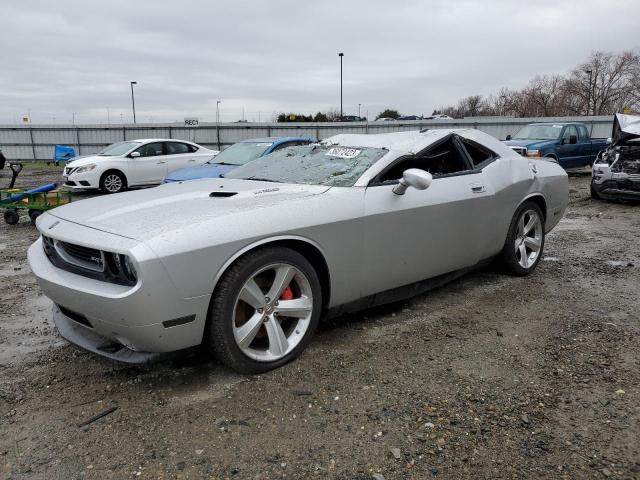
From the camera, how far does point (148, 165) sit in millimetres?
13398

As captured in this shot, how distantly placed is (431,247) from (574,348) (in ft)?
3.86

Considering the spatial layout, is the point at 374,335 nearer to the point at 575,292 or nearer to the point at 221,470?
the point at 221,470

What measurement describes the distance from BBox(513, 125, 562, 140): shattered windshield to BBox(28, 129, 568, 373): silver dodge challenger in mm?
11491

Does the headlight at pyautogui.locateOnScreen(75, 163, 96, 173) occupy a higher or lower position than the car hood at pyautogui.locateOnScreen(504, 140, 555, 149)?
lower

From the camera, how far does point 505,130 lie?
24.7 meters

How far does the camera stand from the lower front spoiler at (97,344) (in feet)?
9.01

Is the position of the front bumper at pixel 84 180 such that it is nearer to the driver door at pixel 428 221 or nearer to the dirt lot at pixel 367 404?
the dirt lot at pixel 367 404

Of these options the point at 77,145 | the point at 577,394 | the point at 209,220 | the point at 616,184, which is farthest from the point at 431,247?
the point at 77,145

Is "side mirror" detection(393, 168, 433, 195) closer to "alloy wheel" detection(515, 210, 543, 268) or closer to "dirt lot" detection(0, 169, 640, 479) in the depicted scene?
"dirt lot" detection(0, 169, 640, 479)

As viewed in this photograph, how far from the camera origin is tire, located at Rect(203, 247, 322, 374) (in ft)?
9.27

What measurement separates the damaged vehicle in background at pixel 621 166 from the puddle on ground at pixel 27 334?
9979mm

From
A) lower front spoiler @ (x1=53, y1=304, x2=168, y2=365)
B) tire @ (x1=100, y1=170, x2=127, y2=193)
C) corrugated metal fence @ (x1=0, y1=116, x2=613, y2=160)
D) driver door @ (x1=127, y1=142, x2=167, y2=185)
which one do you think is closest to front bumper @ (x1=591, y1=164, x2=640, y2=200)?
lower front spoiler @ (x1=53, y1=304, x2=168, y2=365)

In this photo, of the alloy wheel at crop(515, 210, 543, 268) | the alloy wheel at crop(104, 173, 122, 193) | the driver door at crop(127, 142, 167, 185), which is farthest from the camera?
the driver door at crop(127, 142, 167, 185)

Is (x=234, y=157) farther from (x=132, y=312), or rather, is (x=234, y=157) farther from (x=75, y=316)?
(x=132, y=312)
